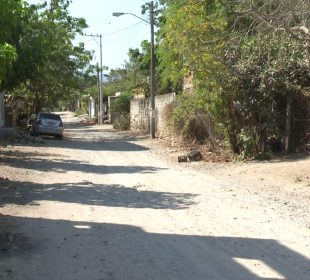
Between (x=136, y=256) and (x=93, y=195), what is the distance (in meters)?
4.96

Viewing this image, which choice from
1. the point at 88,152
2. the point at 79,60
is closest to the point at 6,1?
the point at 88,152

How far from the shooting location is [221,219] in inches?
360

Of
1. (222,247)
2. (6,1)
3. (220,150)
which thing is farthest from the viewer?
(220,150)

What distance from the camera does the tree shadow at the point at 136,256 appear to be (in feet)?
20.1

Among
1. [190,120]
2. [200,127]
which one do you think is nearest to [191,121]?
[190,120]

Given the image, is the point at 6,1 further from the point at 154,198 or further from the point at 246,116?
the point at 246,116

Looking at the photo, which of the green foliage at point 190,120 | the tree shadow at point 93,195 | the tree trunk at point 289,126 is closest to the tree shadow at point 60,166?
the tree shadow at point 93,195

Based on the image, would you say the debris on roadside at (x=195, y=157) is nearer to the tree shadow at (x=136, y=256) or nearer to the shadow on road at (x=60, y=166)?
the shadow on road at (x=60, y=166)

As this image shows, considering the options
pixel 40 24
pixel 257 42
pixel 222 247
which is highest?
pixel 40 24

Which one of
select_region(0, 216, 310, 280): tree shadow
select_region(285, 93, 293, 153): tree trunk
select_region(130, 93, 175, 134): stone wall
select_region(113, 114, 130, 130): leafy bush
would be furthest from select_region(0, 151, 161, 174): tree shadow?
select_region(113, 114, 130, 130): leafy bush

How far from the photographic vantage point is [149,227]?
8594 millimetres

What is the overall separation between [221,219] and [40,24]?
2366cm

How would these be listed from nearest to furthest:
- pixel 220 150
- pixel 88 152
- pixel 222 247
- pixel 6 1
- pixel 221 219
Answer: pixel 222 247
pixel 221 219
pixel 6 1
pixel 220 150
pixel 88 152

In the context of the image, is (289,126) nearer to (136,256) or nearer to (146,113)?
(136,256)
